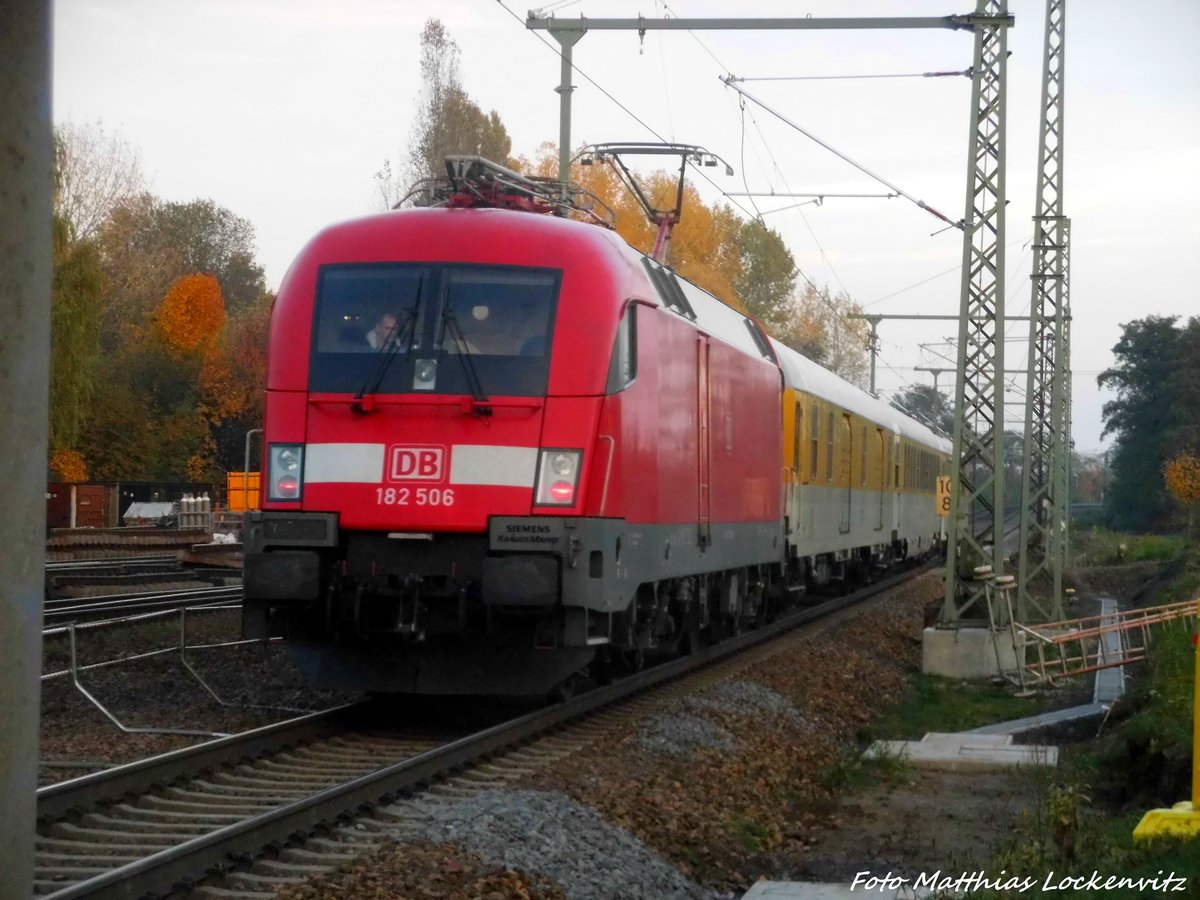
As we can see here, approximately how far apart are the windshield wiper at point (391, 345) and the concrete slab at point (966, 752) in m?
4.37

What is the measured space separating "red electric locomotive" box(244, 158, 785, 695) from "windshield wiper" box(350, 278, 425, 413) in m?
0.01

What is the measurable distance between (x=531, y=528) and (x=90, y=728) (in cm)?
324

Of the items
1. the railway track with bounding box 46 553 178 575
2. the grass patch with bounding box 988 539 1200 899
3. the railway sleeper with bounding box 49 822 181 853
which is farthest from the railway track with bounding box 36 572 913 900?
the railway track with bounding box 46 553 178 575

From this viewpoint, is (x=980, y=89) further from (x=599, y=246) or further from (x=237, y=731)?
(x=237, y=731)

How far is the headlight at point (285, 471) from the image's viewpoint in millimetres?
10430

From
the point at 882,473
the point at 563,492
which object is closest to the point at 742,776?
the point at 563,492

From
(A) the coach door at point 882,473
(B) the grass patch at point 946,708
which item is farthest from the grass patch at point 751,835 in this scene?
(A) the coach door at point 882,473

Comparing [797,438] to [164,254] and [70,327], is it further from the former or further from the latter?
[164,254]

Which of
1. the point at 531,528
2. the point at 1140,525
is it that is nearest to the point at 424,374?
the point at 531,528

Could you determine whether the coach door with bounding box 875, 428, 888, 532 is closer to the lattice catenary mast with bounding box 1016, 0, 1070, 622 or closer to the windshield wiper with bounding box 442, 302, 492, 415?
the lattice catenary mast with bounding box 1016, 0, 1070, 622

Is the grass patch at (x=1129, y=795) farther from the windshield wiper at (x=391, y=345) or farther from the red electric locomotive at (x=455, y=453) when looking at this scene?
the windshield wiper at (x=391, y=345)

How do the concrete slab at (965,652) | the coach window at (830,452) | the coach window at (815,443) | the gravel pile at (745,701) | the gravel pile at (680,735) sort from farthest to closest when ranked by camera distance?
the coach window at (830,452) → the coach window at (815,443) → the concrete slab at (965,652) → the gravel pile at (745,701) → the gravel pile at (680,735)

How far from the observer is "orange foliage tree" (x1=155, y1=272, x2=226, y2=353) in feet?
213

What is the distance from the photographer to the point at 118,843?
727cm
